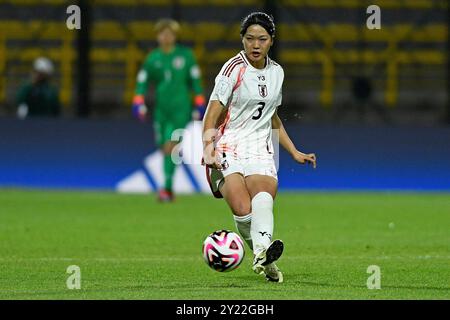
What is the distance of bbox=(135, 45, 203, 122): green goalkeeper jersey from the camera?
1934cm

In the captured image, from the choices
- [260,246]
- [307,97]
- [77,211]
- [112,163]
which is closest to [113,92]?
[307,97]

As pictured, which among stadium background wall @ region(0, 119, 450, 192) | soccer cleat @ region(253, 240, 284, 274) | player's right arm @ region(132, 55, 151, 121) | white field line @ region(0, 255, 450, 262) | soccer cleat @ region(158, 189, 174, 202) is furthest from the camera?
stadium background wall @ region(0, 119, 450, 192)

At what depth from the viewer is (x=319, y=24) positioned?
27.4 metres

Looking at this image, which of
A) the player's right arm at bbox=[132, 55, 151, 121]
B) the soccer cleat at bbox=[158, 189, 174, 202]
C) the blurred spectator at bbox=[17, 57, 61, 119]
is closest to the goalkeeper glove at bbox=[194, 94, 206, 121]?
the player's right arm at bbox=[132, 55, 151, 121]

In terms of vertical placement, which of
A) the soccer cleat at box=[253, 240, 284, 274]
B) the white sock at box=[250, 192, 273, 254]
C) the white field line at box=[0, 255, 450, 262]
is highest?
the white sock at box=[250, 192, 273, 254]

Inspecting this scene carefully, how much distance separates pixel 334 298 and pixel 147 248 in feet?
14.3

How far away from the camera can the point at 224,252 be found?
9.59 meters

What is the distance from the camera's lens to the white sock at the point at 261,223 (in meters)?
9.80

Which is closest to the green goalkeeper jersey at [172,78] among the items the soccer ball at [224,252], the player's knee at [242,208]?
the player's knee at [242,208]

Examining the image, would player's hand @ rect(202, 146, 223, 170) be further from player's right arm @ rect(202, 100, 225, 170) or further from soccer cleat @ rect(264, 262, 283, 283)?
soccer cleat @ rect(264, 262, 283, 283)

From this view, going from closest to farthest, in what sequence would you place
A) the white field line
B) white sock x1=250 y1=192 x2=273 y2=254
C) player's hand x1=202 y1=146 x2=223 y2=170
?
white sock x1=250 y1=192 x2=273 y2=254
player's hand x1=202 y1=146 x2=223 y2=170
the white field line

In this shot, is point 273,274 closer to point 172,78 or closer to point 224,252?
point 224,252

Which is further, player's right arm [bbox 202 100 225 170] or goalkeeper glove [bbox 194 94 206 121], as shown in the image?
goalkeeper glove [bbox 194 94 206 121]

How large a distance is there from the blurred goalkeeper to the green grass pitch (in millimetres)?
863
